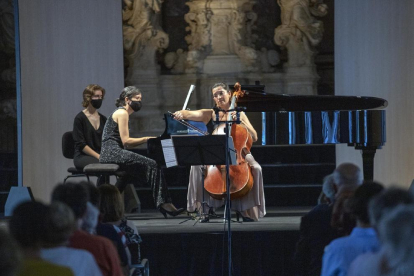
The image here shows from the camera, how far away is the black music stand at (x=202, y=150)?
197 inches

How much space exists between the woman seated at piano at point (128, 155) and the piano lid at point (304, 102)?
911mm

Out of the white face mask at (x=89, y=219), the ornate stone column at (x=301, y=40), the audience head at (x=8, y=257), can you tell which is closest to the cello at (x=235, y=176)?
the white face mask at (x=89, y=219)

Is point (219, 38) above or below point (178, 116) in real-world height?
above

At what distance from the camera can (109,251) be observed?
8.82 ft

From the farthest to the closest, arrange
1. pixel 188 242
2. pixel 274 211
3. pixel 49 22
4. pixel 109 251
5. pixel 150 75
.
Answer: pixel 150 75
pixel 49 22
pixel 274 211
pixel 188 242
pixel 109 251

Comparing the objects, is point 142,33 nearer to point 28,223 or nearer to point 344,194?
point 344,194

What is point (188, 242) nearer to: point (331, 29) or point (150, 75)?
point (150, 75)

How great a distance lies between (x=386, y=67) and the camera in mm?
8234

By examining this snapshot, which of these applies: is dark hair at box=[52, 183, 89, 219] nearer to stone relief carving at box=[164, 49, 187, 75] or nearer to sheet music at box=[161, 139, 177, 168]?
sheet music at box=[161, 139, 177, 168]

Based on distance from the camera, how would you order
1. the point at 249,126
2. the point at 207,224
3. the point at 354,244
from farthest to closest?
the point at 249,126
the point at 207,224
the point at 354,244

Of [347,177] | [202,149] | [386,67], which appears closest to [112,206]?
[347,177]

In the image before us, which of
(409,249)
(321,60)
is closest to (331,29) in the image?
(321,60)

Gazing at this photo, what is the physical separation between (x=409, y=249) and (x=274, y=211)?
5474 millimetres

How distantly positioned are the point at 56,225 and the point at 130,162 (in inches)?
169
